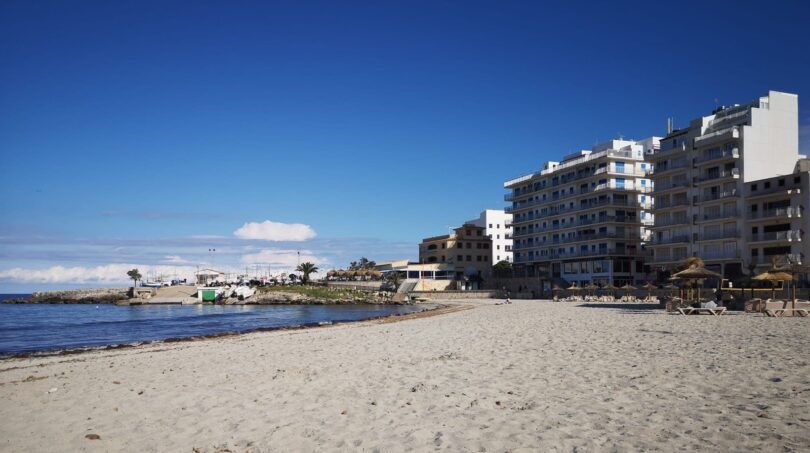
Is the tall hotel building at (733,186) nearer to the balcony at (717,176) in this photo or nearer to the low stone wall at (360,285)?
the balcony at (717,176)

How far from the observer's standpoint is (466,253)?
368 feet

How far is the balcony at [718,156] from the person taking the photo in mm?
62031

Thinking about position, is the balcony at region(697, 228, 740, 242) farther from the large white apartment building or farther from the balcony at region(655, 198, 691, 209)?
the large white apartment building

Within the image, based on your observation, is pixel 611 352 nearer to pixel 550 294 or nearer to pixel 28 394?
pixel 28 394

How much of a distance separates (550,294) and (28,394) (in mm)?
74652

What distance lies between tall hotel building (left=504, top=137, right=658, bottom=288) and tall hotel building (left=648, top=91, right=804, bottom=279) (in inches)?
405

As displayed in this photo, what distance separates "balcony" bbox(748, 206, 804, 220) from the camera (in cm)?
5512

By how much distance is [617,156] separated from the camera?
83.0 metres

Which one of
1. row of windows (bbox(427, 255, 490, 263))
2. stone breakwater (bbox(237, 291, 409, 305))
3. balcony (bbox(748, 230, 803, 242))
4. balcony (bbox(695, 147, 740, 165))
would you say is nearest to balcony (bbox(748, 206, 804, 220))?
balcony (bbox(748, 230, 803, 242))

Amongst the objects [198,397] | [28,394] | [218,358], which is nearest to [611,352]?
[198,397]

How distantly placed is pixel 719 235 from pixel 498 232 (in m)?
66.2

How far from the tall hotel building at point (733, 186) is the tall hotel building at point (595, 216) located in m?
10.3

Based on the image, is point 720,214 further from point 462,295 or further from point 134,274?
point 134,274

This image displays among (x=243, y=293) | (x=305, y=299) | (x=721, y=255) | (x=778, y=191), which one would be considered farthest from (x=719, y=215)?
(x=243, y=293)
